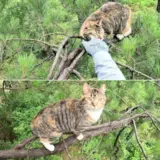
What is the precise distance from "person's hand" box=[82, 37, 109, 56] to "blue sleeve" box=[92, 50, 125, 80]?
1 centimetres

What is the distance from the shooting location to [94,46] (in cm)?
115

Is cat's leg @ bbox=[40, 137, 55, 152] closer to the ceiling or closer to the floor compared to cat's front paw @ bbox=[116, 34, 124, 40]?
closer to the floor

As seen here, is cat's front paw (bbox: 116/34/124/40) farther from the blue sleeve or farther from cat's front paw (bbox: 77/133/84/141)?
cat's front paw (bbox: 77/133/84/141)

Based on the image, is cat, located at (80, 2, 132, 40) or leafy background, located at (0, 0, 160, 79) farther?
cat, located at (80, 2, 132, 40)

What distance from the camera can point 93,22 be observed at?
1.34 m

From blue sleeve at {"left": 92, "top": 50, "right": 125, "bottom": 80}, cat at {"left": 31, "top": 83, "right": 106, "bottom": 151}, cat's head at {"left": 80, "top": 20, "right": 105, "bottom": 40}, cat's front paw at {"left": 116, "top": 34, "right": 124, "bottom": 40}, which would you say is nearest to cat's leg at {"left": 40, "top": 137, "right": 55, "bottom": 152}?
cat at {"left": 31, "top": 83, "right": 106, "bottom": 151}

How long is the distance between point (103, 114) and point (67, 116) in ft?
0.49

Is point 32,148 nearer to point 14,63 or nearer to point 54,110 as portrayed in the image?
point 54,110

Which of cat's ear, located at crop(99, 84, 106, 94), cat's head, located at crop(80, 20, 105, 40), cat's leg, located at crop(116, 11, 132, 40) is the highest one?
cat's head, located at crop(80, 20, 105, 40)

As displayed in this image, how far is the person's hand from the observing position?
1.14m

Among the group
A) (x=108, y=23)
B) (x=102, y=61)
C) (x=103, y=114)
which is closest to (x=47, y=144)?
(x=103, y=114)

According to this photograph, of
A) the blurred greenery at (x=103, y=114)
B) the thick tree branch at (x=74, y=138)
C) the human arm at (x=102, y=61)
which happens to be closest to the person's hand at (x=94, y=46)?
the human arm at (x=102, y=61)

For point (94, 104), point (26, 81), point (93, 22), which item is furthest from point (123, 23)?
point (26, 81)

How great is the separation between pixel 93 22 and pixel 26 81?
450 millimetres
